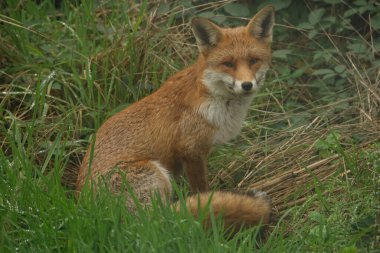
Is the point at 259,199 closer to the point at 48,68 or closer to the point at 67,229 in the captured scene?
the point at 67,229

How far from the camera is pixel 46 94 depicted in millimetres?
6488

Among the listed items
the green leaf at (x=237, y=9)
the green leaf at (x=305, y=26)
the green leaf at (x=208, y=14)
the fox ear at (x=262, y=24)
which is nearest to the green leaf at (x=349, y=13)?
the green leaf at (x=305, y=26)

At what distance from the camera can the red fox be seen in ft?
18.3

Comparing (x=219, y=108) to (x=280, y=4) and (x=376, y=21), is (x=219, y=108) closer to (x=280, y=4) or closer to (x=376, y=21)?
(x=280, y=4)

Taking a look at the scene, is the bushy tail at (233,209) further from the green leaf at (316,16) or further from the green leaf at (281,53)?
the green leaf at (316,16)

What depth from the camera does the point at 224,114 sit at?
572cm

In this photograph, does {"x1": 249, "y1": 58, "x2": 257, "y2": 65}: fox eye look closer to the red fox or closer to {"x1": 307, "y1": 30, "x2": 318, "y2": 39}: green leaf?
the red fox

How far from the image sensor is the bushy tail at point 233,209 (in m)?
4.68

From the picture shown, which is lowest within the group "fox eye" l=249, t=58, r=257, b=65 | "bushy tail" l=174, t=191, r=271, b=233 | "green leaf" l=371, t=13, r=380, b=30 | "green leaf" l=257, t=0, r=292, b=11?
"bushy tail" l=174, t=191, r=271, b=233

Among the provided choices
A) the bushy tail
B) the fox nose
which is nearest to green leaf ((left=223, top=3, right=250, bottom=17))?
the fox nose

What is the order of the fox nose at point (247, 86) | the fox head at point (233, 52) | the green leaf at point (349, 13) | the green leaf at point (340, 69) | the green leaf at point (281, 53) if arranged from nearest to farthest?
the fox nose at point (247, 86)
the fox head at point (233, 52)
the green leaf at point (340, 69)
the green leaf at point (281, 53)
the green leaf at point (349, 13)

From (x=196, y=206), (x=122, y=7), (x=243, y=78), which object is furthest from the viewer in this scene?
(x=122, y=7)

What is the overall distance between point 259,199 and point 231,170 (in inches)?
53.7

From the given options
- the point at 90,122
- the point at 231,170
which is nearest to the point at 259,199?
the point at 231,170
